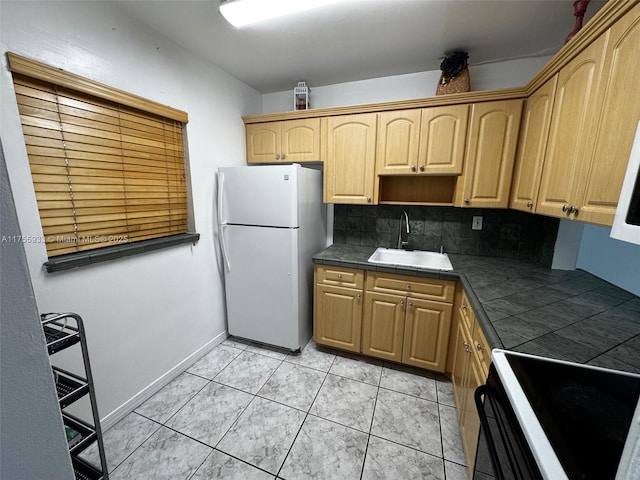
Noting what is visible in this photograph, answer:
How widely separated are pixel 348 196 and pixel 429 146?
0.72m

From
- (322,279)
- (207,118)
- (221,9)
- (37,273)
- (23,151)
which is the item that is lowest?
(322,279)

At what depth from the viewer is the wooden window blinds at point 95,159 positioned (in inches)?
47.8

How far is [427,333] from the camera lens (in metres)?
1.90

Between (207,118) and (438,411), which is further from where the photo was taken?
(207,118)

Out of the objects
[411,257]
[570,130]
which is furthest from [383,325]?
[570,130]

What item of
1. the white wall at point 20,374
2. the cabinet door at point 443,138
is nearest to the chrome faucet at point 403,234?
the cabinet door at point 443,138

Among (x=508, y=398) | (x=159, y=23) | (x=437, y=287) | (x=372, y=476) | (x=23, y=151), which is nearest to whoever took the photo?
(x=508, y=398)

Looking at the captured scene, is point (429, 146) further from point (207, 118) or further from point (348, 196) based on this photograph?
point (207, 118)

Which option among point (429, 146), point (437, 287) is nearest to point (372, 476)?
point (437, 287)

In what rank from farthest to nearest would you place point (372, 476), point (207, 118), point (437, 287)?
point (207, 118) < point (437, 287) < point (372, 476)

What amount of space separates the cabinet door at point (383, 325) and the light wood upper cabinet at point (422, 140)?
1.01 metres

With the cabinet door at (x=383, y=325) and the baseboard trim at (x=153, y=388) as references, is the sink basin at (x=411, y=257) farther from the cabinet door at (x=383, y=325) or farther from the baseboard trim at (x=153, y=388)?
the baseboard trim at (x=153, y=388)

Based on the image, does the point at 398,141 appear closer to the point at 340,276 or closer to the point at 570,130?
the point at 570,130

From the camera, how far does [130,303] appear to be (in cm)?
164
